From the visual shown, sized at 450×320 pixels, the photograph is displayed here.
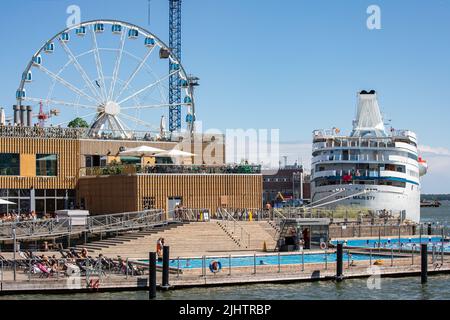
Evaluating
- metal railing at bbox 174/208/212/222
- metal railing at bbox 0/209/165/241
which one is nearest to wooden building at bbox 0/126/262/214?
metal railing at bbox 174/208/212/222

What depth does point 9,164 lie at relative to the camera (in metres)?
56.2

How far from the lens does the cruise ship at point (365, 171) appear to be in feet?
261

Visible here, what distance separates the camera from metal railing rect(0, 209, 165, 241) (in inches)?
1772

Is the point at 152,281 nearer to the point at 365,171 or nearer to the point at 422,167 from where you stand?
the point at 365,171

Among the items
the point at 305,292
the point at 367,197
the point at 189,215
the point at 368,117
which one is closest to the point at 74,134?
the point at 189,215

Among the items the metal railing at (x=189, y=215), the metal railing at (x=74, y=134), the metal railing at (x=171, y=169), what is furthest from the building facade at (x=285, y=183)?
the metal railing at (x=189, y=215)

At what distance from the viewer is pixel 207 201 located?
5406 centimetres

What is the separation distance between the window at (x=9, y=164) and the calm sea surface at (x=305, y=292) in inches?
940

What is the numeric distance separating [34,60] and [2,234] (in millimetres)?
21511

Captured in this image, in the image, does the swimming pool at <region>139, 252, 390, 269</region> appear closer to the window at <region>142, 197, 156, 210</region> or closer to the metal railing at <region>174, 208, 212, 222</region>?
the metal railing at <region>174, 208, 212, 222</region>

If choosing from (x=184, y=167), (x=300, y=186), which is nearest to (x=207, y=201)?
(x=184, y=167)

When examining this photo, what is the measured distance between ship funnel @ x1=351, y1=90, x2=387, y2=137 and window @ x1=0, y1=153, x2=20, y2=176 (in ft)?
138

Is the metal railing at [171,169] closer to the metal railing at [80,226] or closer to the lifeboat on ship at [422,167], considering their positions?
the metal railing at [80,226]

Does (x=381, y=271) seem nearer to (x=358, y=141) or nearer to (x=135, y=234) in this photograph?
(x=135, y=234)
